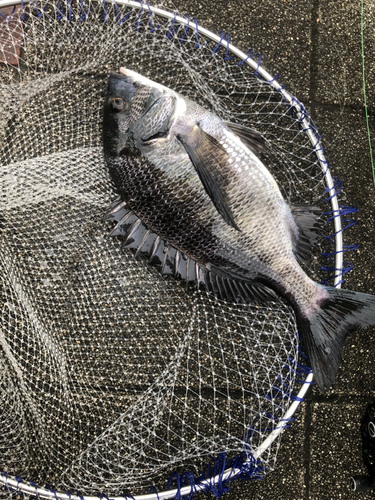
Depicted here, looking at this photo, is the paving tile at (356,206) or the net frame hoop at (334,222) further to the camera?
the paving tile at (356,206)

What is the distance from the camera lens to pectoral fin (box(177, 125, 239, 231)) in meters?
1.52

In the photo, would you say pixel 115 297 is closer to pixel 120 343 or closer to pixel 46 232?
pixel 120 343

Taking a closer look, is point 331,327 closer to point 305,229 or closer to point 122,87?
point 305,229

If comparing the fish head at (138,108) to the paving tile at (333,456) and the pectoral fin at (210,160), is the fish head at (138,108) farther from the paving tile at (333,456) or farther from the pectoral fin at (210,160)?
the paving tile at (333,456)

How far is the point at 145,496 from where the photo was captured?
175cm

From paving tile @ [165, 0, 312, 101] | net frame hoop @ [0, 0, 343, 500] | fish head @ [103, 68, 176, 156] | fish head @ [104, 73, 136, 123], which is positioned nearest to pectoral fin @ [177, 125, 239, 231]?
fish head @ [103, 68, 176, 156]

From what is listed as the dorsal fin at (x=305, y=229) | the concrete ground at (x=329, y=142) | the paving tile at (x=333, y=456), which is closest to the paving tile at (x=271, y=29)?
the concrete ground at (x=329, y=142)

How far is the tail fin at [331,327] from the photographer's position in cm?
169

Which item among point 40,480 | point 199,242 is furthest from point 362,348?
point 40,480

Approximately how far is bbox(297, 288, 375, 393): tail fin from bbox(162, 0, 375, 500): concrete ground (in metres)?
0.34

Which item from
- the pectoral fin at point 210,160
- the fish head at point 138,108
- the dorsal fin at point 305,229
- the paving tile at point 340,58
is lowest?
the dorsal fin at point 305,229

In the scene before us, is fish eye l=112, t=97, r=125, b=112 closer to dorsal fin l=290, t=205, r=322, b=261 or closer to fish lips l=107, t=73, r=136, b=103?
fish lips l=107, t=73, r=136, b=103

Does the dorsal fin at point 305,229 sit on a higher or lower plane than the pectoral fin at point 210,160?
lower

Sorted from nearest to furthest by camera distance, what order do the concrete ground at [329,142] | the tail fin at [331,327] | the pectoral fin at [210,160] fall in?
1. the pectoral fin at [210,160]
2. the tail fin at [331,327]
3. the concrete ground at [329,142]
